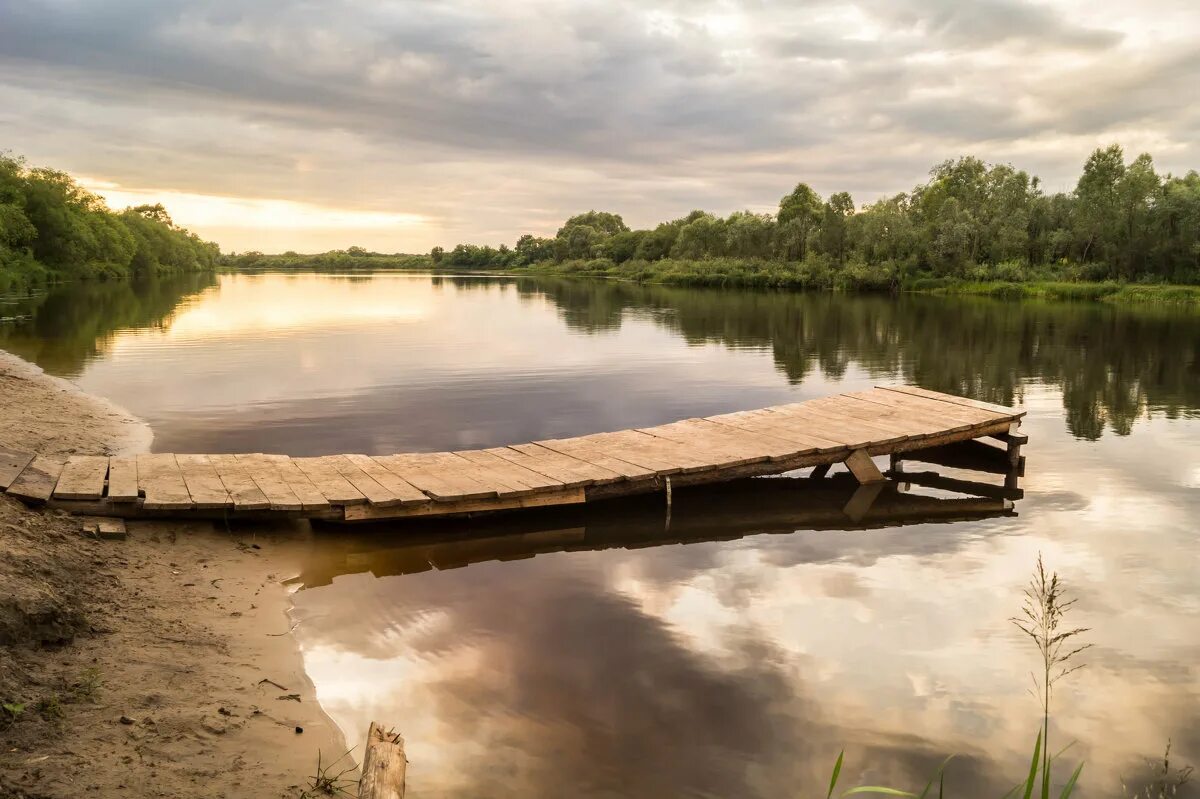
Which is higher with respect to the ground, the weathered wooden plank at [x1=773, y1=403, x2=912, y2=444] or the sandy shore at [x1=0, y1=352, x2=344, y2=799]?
the weathered wooden plank at [x1=773, y1=403, x2=912, y2=444]

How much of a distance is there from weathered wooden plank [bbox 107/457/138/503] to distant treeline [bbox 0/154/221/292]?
54405 mm

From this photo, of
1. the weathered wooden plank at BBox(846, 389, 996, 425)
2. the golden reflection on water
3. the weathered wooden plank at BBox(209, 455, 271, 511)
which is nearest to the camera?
the golden reflection on water

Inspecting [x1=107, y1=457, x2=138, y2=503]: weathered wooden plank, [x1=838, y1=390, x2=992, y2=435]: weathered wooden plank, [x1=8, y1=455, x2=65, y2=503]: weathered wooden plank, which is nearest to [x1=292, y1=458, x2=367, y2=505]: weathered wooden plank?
[x1=107, y1=457, x2=138, y2=503]: weathered wooden plank

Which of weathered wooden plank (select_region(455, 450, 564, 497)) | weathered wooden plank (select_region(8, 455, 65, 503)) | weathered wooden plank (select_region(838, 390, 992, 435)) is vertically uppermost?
weathered wooden plank (select_region(8, 455, 65, 503))

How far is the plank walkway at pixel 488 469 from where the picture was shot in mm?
9297

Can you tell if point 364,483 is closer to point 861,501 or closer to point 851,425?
point 861,501

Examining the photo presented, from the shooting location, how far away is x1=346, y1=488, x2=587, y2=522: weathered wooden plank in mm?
9781

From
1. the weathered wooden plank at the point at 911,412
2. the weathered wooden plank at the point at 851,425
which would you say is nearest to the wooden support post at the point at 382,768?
the weathered wooden plank at the point at 851,425

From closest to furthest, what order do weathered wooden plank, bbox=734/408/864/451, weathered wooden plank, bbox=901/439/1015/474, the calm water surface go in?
the calm water surface, weathered wooden plank, bbox=734/408/864/451, weathered wooden plank, bbox=901/439/1015/474

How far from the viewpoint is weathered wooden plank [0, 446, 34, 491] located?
858 centimetres

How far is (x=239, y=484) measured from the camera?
10.0 metres

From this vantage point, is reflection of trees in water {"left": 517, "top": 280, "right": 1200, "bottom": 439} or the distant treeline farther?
the distant treeline

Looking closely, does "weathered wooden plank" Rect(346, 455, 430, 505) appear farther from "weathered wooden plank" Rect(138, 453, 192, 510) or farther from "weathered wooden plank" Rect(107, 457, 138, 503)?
"weathered wooden plank" Rect(107, 457, 138, 503)

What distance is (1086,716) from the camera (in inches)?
261
